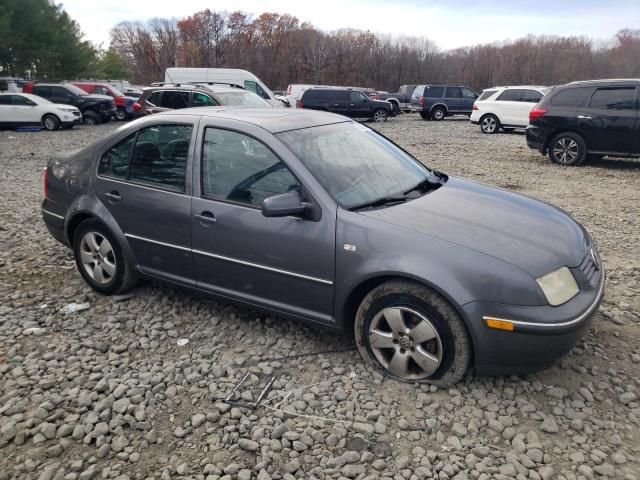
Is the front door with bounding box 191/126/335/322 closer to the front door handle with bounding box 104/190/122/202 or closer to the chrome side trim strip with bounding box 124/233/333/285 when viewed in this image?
the chrome side trim strip with bounding box 124/233/333/285

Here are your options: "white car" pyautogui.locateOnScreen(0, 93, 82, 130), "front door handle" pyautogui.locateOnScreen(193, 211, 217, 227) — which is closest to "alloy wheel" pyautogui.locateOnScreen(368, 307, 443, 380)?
"front door handle" pyautogui.locateOnScreen(193, 211, 217, 227)

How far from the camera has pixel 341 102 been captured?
23.2 metres

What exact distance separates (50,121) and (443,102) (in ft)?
59.0

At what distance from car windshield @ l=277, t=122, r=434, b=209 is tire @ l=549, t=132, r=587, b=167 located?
7.96 meters

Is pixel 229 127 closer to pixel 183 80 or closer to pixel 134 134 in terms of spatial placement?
pixel 134 134

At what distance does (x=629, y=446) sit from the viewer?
2.64 meters

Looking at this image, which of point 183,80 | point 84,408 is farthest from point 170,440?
point 183,80

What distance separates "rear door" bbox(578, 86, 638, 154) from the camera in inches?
389

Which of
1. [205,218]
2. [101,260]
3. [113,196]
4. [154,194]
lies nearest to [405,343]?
[205,218]

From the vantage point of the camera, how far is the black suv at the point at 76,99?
69.7 feet

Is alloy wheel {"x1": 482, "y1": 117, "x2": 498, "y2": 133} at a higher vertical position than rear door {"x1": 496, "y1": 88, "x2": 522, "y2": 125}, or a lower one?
lower

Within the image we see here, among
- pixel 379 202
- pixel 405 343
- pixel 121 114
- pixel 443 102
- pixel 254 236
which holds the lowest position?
pixel 405 343

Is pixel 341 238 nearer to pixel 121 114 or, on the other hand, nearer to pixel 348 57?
pixel 121 114

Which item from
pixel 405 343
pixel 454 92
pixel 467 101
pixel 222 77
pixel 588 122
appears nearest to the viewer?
pixel 405 343
